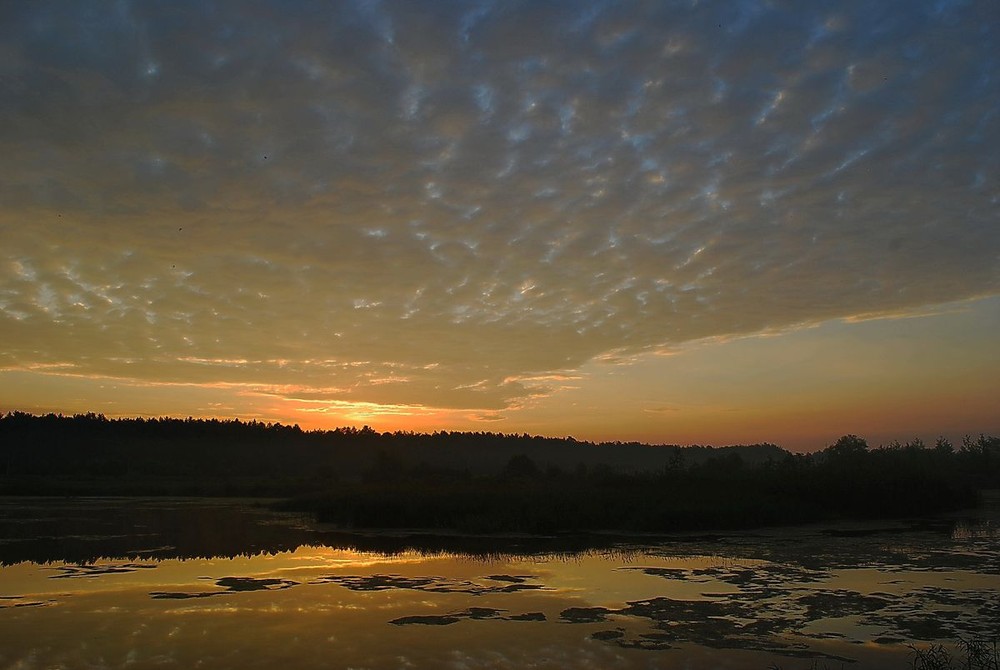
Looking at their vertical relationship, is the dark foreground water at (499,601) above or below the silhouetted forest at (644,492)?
below

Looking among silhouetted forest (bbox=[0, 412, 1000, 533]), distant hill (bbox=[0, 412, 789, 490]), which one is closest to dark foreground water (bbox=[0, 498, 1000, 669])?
silhouetted forest (bbox=[0, 412, 1000, 533])

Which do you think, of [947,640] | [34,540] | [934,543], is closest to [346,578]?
[947,640]

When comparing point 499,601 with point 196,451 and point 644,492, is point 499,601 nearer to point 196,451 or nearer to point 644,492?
point 644,492

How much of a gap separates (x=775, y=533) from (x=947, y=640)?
499 inches

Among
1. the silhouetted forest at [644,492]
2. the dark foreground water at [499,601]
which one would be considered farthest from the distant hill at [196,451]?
the dark foreground water at [499,601]

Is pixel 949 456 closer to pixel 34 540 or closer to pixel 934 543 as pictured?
pixel 934 543

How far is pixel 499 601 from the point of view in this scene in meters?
11.4

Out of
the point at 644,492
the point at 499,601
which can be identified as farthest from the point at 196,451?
the point at 499,601

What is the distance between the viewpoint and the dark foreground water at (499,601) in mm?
8359

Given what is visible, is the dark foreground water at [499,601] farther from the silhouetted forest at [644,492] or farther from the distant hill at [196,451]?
the distant hill at [196,451]

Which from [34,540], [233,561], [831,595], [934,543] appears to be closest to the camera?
[831,595]

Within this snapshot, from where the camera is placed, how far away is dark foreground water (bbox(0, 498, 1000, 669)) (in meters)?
8.36

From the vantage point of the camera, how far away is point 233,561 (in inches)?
651

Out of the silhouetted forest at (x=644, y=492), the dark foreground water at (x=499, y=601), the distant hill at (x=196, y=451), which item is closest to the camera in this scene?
the dark foreground water at (x=499, y=601)
